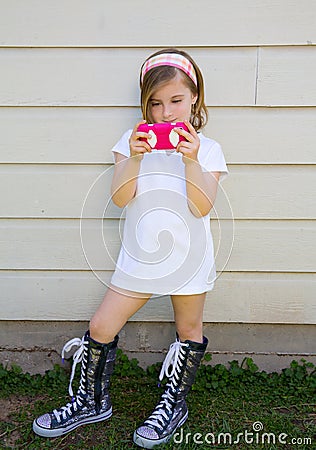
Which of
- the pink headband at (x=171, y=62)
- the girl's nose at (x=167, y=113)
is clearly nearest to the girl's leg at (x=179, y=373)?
the girl's nose at (x=167, y=113)

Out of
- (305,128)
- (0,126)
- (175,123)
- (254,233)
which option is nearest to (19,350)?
(0,126)

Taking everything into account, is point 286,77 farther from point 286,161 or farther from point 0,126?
point 0,126

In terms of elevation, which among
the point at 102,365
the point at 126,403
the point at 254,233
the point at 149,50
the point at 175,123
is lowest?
the point at 126,403

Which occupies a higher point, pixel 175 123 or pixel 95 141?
pixel 175 123

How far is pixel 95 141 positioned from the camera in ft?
7.95

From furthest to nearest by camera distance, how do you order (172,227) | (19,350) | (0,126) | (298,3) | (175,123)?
(19,350) < (0,126) < (298,3) < (172,227) < (175,123)

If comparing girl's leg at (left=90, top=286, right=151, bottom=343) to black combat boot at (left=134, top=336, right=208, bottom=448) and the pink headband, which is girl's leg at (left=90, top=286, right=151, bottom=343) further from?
the pink headband

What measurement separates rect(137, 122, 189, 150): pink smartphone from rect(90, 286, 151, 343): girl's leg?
598mm

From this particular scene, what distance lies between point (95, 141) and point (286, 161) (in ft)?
2.64

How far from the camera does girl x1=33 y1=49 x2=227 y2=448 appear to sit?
80.7 inches

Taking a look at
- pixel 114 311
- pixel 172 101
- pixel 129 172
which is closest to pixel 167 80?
pixel 172 101

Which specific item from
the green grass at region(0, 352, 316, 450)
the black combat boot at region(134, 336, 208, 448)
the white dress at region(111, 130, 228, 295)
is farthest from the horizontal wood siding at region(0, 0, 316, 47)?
the green grass at region(0, 352, 316, 450)

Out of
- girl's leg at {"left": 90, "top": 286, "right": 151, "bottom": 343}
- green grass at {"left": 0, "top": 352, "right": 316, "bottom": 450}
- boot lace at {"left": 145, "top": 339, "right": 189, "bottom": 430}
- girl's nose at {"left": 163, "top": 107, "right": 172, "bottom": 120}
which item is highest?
girl's nose at {"left": 163, "top": 107, "right": 172, "bottom": 120}

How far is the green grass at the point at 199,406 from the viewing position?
7.43ft
